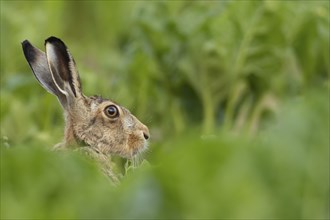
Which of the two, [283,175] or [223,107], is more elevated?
[283,175]

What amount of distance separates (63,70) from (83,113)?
0.27 metres

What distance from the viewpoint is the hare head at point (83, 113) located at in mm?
6141

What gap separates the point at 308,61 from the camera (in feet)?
27.3

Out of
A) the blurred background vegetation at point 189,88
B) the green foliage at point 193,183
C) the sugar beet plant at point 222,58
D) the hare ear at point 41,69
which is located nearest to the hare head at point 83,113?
the hare ear at point 41,69

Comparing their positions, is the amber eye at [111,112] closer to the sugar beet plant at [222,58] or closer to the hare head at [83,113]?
the hare head at [83,113]

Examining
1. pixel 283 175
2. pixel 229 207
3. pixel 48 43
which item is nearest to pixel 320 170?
pixel 283 175

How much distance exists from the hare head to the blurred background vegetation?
31cm

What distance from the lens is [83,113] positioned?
248 inches

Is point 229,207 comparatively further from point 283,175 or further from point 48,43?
point 48,43

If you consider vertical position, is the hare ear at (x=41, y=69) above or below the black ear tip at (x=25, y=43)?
below

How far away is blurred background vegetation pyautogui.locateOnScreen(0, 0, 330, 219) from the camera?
11.0ft

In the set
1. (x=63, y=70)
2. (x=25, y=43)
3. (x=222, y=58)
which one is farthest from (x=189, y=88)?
(x=25, y=43)

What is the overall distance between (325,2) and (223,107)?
1.12 metres

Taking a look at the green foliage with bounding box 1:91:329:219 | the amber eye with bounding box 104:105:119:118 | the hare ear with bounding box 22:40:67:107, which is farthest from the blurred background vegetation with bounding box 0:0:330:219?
the amber eye with bounding box 104:105:119:118
